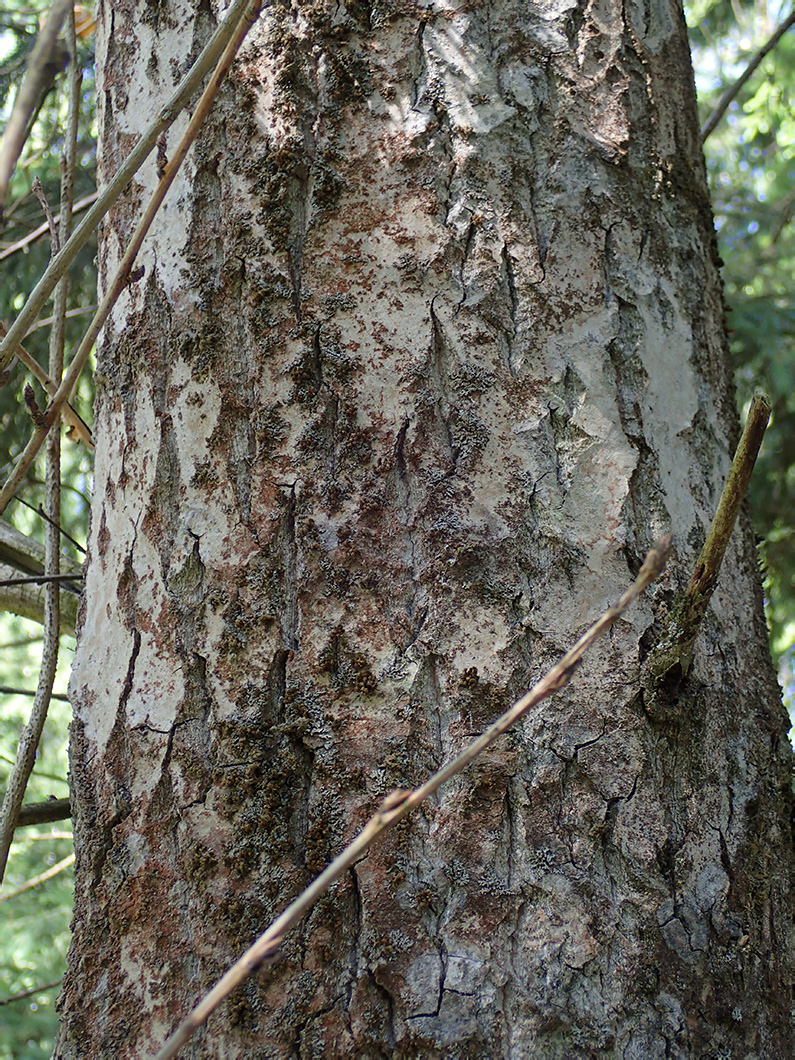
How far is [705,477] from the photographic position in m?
1.07

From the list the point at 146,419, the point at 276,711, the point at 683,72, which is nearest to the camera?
the point at 276,711

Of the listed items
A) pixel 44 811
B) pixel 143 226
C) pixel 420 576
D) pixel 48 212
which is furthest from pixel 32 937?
pixel 143 226

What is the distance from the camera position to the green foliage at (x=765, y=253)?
3816 mm

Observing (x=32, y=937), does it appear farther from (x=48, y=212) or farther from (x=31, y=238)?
(x=48, y=212)

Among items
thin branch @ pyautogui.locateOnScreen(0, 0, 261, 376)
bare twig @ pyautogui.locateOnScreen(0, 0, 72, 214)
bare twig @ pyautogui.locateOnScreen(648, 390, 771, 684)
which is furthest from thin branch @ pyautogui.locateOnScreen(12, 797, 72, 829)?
bare twig @ pyautogui.locateOnScreen(0, 0, 72, 214)

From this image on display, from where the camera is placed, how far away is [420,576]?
0.92 meters

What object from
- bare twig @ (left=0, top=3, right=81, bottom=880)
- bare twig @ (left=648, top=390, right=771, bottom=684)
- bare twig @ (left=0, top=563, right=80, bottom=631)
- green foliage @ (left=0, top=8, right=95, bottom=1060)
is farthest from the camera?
green foliage @ (left=0, top=8, right=95, bottom=1060)

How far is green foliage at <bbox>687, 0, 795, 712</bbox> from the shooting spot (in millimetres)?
3816

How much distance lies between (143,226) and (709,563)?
633 mm

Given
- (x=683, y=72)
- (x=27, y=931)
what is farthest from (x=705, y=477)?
(x=27, y=931)

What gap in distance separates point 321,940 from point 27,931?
6.08m

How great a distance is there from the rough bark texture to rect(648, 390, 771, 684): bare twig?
4cm

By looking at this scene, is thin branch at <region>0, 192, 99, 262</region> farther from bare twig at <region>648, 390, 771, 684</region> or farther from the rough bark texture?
bare twig at <region>648, 390, 771, 684</region>

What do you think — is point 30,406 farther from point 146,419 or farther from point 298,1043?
point 298,1043
